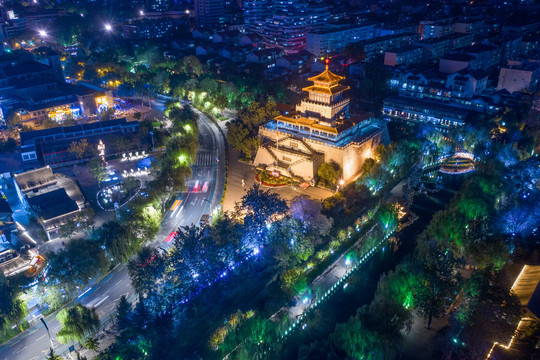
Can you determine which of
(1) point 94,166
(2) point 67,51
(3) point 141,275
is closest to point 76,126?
(1) point 94,166

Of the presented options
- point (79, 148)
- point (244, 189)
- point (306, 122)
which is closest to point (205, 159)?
point (244, 189)

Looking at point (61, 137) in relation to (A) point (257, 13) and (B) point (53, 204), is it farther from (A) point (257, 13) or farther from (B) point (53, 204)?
(A) point (257, 13)

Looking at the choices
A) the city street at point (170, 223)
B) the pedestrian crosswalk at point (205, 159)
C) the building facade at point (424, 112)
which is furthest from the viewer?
the building facade at point (424, 112)

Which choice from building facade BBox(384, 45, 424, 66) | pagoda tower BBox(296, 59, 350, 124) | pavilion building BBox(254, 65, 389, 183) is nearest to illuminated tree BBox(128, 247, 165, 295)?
pavilion building BBox(254, 65, 389, 183)

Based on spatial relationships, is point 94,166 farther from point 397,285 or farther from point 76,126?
point 397,285

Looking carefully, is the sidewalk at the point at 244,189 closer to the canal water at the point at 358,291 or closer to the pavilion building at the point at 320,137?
the pavilion building at the point at 320,137

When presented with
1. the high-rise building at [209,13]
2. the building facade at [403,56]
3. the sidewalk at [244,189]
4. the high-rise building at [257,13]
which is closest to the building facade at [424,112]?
the building facade at [403,56]

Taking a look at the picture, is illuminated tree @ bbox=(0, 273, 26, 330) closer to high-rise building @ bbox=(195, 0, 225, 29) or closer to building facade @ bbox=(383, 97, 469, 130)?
building facade @ bbox=(383, 97, 469, 130)
